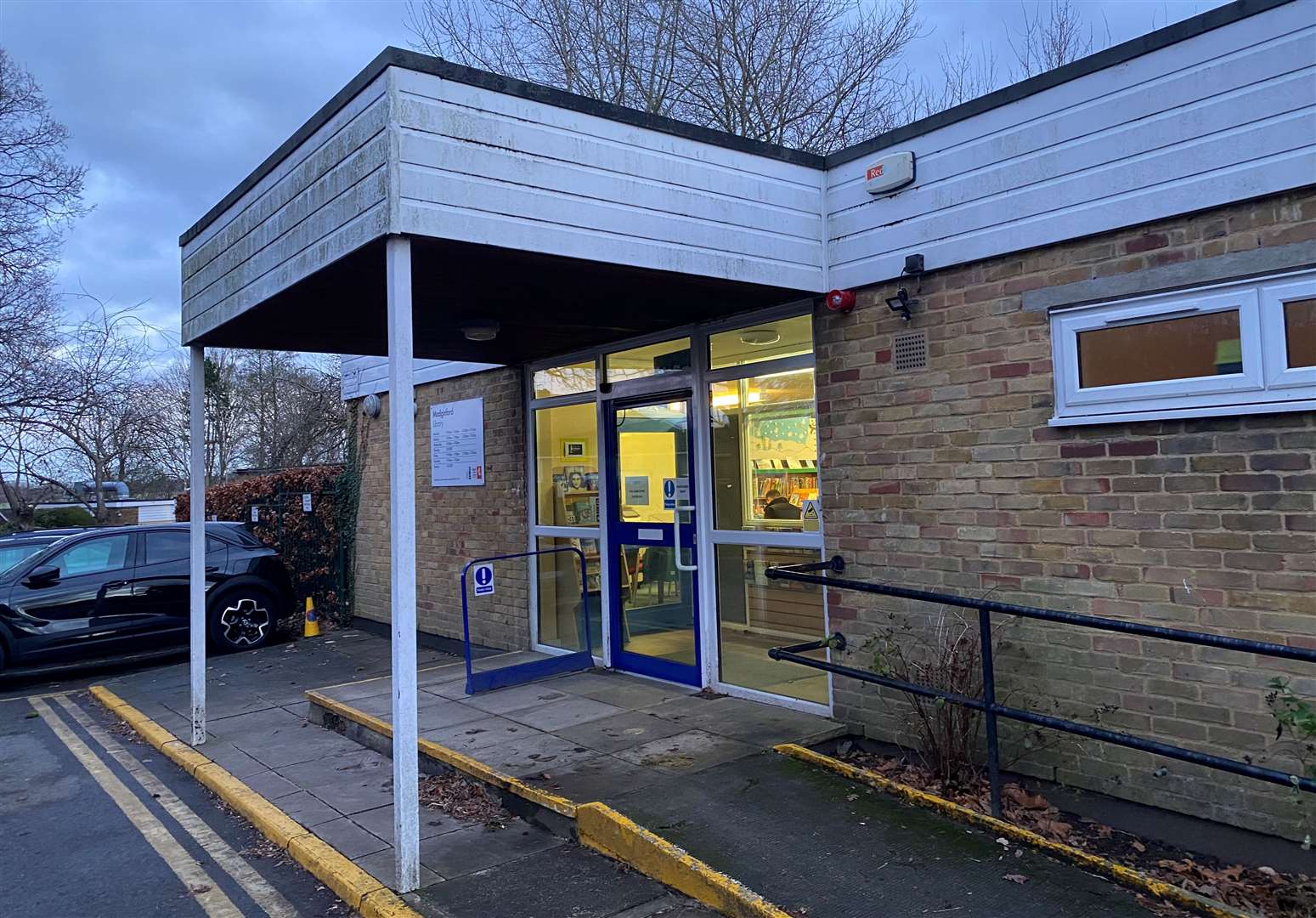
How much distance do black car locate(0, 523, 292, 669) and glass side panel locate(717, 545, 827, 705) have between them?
713 cm

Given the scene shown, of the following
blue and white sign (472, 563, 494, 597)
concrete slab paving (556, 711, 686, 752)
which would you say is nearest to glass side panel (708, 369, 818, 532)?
concrete slab paving (556, 711, 686, 752)

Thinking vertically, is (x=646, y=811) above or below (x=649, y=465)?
below

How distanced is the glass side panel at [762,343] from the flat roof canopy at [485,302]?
0.20 m

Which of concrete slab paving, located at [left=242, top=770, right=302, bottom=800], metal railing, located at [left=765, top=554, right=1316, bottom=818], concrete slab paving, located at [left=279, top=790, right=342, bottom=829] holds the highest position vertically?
metal railing, located at [left=765, top=554, right=1316, bottom=818]

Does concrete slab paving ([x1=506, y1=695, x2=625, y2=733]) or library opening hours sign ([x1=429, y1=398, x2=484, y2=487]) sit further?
library opening hours sign ([x1=429, y1=398, x2=484, y2=487])

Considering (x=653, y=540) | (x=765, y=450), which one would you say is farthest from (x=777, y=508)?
(x=653, y=540)

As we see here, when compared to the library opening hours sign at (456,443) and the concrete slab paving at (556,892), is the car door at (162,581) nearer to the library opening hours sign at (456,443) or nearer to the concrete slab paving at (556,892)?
the library opening hours sign at (456,443)

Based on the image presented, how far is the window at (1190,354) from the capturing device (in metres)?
3.73

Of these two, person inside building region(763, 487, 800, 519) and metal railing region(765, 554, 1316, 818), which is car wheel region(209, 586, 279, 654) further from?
metal railing region(765, 554, 1316, 818)

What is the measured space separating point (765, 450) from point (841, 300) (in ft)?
4.19

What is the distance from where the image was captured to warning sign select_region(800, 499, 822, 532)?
592 cm

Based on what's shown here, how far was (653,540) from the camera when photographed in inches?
284

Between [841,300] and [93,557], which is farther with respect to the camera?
[93,557]

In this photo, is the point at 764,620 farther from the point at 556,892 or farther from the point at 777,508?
the point at 556,892
